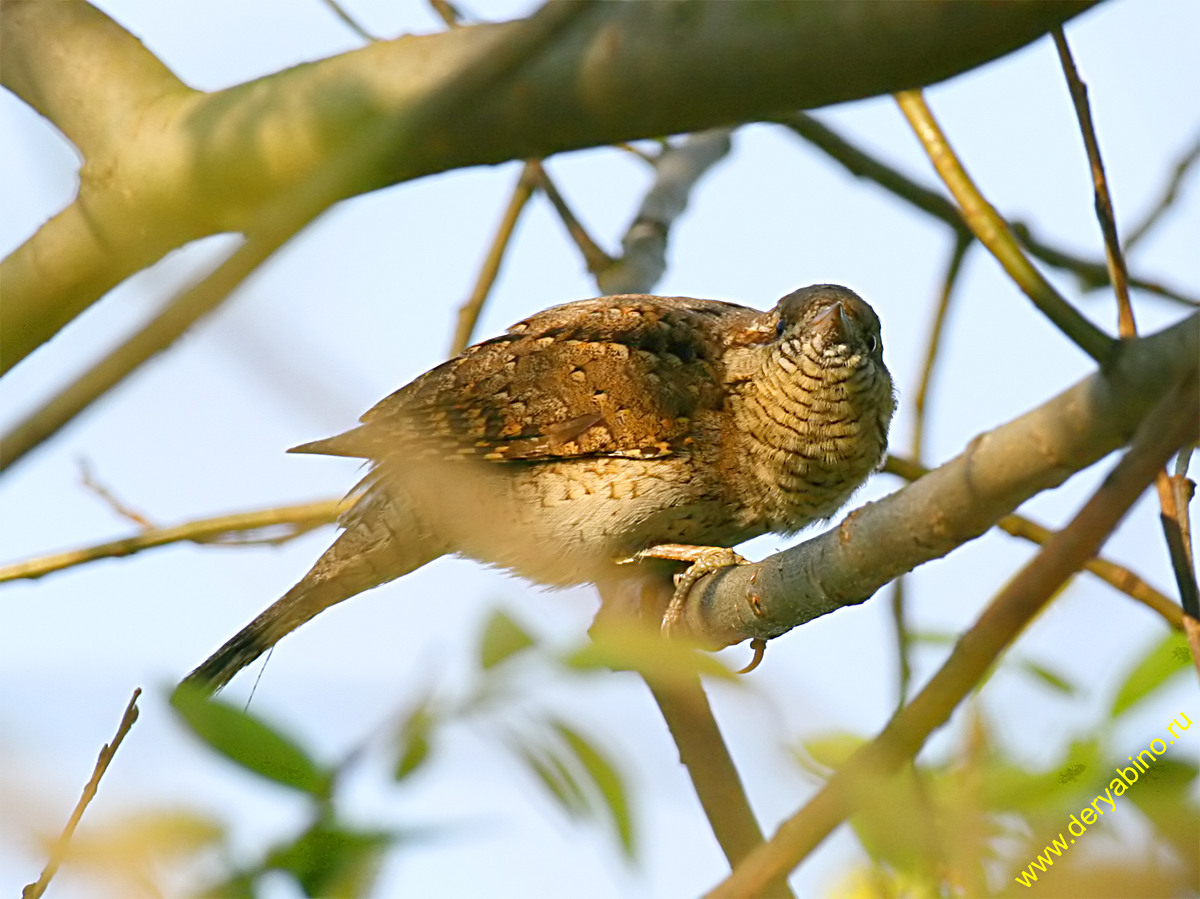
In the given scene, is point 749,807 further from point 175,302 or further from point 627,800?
point 175,302

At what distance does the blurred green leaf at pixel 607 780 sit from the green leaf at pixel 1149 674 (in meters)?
0.82

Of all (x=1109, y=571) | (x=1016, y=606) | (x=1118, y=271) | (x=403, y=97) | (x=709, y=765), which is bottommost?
(x=1016, y=606)

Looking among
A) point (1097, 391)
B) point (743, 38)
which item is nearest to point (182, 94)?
point (743, 38)

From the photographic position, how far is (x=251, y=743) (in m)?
1.36

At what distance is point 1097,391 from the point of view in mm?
1498

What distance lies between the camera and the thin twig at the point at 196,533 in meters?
3.79

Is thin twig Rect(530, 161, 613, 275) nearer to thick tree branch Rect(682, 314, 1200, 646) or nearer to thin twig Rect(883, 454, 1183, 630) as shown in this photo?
thin twig Rect(883, 454, 1183, 630)

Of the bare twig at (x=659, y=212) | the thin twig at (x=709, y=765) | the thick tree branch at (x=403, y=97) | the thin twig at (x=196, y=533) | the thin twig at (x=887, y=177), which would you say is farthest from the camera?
the bare twig at (x=659, y=212)

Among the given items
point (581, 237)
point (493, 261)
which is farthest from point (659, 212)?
point (493, 261)

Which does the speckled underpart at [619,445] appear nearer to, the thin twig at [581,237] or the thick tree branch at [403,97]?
the thin twig at [581,237]

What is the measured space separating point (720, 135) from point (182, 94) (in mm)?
3043

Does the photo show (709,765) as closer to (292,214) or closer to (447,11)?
(292,214)

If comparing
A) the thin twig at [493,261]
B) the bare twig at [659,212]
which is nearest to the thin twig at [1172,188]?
the bare twig at [659,212]

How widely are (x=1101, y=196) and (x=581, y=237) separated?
289 cm
